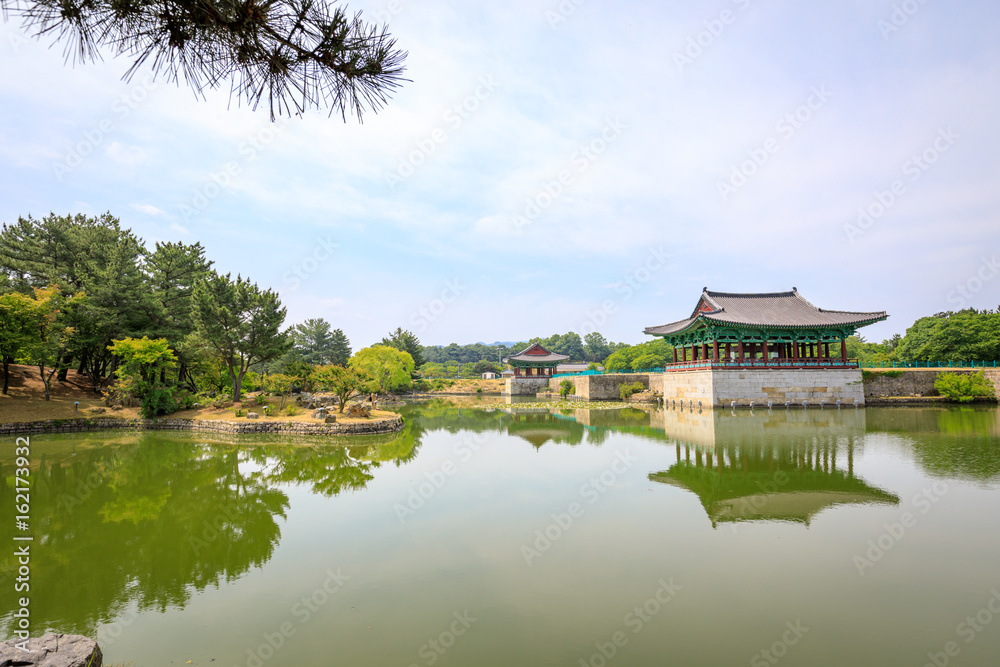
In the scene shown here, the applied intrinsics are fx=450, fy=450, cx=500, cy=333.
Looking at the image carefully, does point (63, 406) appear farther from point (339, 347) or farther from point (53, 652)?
point (339, 347)

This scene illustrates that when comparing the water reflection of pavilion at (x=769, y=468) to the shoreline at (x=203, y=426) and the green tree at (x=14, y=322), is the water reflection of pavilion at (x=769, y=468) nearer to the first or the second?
the shoreline at (x=203, y=426)

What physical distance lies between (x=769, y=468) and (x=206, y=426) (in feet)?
71.6

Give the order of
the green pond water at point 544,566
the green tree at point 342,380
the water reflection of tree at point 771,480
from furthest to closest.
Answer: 1. the green tree at point 342,380
2. the water reflection of tree at point 771,480
3. the green pond water at point 544,566

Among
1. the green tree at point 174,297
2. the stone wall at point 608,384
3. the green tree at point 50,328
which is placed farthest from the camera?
the stone wall at point 608,384

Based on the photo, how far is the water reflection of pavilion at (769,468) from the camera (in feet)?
25.4

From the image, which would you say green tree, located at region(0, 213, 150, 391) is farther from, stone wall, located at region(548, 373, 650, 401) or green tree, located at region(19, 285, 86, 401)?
stone wall, located at region(548, 373, 650, 401)

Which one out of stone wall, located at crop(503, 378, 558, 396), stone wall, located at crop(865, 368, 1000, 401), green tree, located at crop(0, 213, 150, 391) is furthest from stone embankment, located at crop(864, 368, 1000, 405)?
green tree, located at crop(0, 213, 150, 391)

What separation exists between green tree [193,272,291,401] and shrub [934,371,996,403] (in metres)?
36.8

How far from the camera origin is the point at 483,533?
22.3 ft

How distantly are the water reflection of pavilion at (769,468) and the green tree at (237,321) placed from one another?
2028cm

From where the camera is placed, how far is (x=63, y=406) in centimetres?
2125

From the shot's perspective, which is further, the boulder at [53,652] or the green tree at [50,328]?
the green tree at [50,328]

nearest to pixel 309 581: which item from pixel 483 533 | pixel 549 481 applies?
pixel 483 533

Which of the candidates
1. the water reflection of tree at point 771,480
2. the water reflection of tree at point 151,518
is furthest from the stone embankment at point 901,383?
the water reflection of tree at point 151,518
